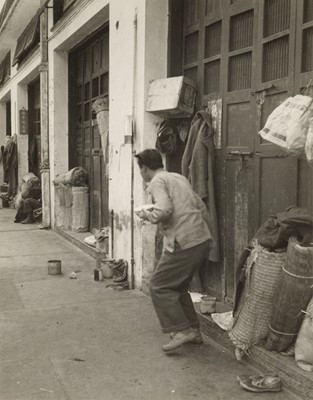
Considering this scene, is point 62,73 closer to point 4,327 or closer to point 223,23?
point 223,23

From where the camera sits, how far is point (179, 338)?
4691mm

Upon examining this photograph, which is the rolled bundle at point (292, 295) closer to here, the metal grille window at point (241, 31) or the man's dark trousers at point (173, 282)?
the man's dark trousers at point (173, 282)

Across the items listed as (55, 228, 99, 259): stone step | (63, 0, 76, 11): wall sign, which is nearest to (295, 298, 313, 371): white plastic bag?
(55, 228, 99, 259): stone step

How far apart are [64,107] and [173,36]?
5457mm

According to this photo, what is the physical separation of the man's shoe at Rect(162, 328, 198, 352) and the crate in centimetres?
245

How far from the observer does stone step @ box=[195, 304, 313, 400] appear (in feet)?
12.5

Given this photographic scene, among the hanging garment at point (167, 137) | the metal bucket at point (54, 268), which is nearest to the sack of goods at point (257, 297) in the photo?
the hanging garment at point (167, 137)

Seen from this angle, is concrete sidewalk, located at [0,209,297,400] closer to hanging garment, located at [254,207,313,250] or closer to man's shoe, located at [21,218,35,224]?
hanging garment, located at [254,207,313,250]

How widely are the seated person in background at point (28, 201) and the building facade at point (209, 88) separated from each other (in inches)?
127

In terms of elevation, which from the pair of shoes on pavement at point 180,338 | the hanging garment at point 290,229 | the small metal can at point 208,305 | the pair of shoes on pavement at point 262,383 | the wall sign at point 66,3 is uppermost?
the wall sign at point 66,3

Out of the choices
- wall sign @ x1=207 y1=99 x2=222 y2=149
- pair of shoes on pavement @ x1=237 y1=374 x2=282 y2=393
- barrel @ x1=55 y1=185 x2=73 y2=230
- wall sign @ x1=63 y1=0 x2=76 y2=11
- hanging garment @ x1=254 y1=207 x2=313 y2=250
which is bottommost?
pair of shoes on pavement @ x1=237 y1=374 x2=282 y2=393

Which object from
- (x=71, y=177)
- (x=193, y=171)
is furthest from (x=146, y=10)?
(x=71, y=177)

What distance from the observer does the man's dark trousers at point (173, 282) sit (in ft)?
15.3

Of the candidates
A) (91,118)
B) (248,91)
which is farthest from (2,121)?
(248,91)
